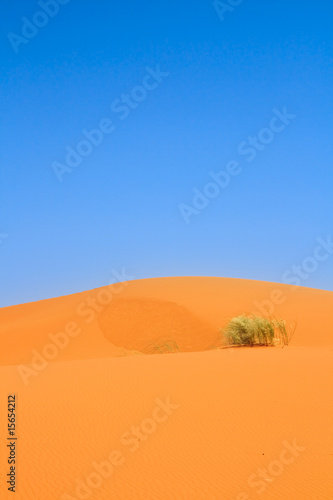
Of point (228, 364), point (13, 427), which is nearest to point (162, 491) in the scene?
point (13, 427)

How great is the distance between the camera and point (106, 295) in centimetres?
2847

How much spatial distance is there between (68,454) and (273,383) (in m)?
3.72

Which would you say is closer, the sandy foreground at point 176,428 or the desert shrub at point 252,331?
the sandy foreground at point 176,428

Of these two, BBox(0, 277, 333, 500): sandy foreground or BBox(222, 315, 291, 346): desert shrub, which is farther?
BBox(222, 315, 291, 346): desert shrub

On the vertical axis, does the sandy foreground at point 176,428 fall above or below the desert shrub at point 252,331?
below

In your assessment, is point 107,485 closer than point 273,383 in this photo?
Yes

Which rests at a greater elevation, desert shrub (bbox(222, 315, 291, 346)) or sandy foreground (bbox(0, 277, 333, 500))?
desert shrub (bbox(222, 315, 291, 346))

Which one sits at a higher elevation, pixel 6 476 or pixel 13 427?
pixel 13 427

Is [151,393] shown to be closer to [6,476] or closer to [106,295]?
[6,476]

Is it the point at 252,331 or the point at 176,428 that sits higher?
the point at 252,331

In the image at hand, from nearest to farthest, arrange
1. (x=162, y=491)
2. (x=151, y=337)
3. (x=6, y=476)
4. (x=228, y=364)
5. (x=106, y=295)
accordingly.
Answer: (x=162, y=491), (x=6, y=476), (x=228, y=364), (x=151, y=337), (x=106, y=295)

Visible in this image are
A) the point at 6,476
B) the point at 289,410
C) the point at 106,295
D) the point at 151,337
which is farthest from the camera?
the point at 106,295

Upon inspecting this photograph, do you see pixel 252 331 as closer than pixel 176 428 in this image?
No

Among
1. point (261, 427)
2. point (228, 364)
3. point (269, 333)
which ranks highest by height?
point (269, 333)
